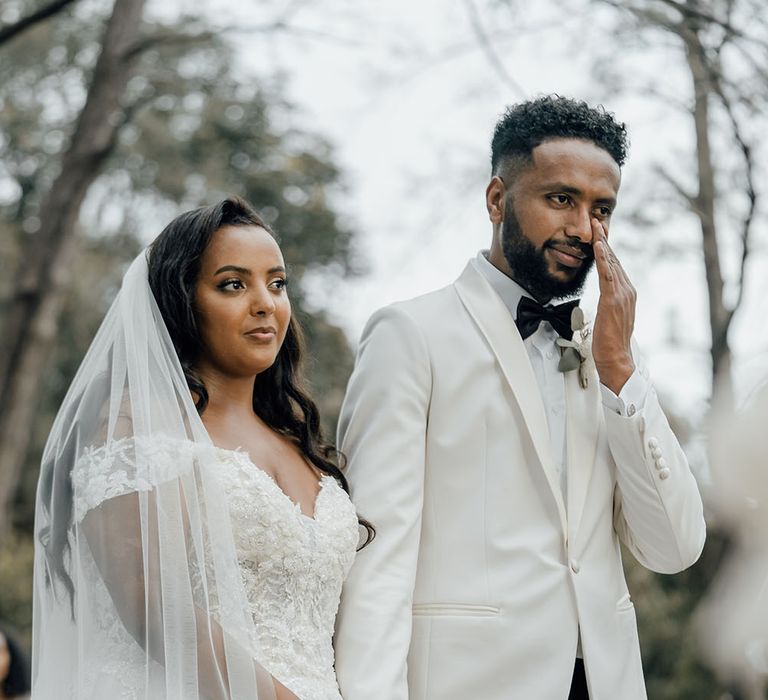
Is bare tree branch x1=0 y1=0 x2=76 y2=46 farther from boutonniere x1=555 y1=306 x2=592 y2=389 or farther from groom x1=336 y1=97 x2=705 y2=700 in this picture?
boutonniere x1=555 y1=306 x2=592 y2=389

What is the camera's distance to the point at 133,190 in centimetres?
2086

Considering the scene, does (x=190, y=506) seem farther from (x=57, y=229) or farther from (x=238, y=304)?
(x=57, y=229)

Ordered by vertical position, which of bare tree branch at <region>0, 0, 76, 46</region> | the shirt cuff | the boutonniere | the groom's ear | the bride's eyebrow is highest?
bare tree branch at <region>0, 0, 76, 46</region>

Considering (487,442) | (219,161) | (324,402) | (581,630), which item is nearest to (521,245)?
(487,442)

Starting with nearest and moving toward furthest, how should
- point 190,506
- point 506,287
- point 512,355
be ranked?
point 190,506 < point 512,355 < point 506,287

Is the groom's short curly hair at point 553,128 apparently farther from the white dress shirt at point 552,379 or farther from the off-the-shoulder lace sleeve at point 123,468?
the off-the-shoulder lace sleeve at point 123,468

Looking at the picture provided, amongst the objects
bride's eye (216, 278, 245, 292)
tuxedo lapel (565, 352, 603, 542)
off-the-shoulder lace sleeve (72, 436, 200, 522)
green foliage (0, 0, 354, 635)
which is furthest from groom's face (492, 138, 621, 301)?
green foliage (0, 0, 354, 635)

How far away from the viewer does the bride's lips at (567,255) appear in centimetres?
359

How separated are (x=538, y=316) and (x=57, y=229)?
22.8 ft

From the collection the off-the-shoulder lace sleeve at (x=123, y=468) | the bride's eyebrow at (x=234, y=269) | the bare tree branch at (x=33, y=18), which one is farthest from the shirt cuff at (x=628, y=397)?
the bare tree branch at (x=33, y=18)

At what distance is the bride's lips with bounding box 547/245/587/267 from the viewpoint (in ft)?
11.8

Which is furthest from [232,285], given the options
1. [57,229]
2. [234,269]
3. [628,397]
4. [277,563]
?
[57,229]

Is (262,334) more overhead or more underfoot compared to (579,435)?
more overhead

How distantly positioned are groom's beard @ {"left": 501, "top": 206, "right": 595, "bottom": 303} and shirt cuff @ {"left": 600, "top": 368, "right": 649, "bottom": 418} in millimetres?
345
